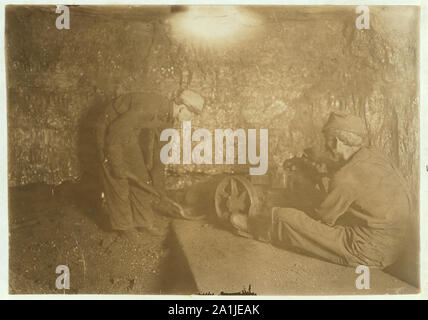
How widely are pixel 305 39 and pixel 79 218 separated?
3039mm

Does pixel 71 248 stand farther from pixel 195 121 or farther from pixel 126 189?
pixel 195 121

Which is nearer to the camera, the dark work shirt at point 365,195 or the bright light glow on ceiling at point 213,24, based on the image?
the dark work shirt at point 365,195

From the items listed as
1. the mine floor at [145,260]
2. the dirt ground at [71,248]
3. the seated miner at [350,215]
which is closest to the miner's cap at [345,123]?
the seated miner at [350,215]

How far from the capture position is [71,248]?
188 inches

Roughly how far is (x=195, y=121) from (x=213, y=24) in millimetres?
1041

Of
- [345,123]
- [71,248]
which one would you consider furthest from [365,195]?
[71,248]

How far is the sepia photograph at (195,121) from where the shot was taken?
15.5ft

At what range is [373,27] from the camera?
4.75 metres

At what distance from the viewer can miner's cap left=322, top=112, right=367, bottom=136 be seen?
468 cm

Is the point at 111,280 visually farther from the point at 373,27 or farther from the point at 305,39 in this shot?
the point at 373,27

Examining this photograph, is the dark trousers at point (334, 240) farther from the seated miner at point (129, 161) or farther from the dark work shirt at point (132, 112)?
the dark work shirt at point (132, 112)

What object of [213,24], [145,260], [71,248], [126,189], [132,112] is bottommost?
[145,260]

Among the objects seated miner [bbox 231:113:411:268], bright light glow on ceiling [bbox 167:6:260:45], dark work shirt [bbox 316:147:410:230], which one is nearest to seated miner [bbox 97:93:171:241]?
bright light glow on ceiling [bbox 167:6:260:45]

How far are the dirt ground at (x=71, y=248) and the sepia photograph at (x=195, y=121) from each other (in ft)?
0.04
